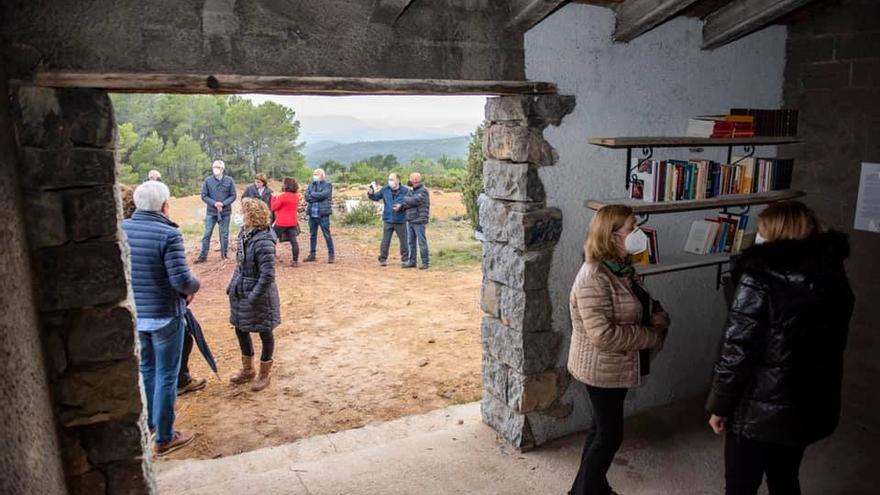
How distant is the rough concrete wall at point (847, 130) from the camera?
11.4ft

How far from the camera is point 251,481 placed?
124 inches

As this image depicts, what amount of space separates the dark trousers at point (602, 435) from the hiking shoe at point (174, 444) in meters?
2.65

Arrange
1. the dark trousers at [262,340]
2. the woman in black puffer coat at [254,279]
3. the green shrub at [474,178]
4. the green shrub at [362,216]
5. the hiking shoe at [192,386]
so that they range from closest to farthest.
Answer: the woman in black puffer coat at [254,279] < the dark trousers at [262,340] < the hiking shoe at [192,386] < the green shrub at [474,178] < the green shrub at [362,216]

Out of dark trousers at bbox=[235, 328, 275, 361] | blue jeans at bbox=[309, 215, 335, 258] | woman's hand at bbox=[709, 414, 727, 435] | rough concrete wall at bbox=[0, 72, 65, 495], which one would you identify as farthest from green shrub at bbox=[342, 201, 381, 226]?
woman's hand at bbox=[709, 414, 727, 435]

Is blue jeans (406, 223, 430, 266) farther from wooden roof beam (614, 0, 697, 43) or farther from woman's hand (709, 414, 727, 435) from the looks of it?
woman's hand (709, 414, 727, 435)

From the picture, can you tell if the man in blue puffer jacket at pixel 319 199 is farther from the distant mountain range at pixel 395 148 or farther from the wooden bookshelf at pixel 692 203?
the distant mountain range at pixel 395 148

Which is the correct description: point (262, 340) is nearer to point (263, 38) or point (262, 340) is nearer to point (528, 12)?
point (263, 38)

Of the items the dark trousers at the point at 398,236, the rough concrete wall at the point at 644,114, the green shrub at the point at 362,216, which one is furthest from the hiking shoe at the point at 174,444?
the green shrub at the point at 362,216

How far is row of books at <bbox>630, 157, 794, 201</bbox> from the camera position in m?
3.30

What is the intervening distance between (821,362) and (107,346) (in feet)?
9.02

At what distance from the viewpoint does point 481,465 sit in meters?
3.26

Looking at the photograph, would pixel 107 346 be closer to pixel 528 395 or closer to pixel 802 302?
pixel 528 395

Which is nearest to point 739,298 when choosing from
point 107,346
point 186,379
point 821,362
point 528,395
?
point 821,362

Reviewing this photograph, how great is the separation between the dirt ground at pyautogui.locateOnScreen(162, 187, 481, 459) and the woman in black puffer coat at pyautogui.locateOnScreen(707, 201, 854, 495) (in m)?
2.54
